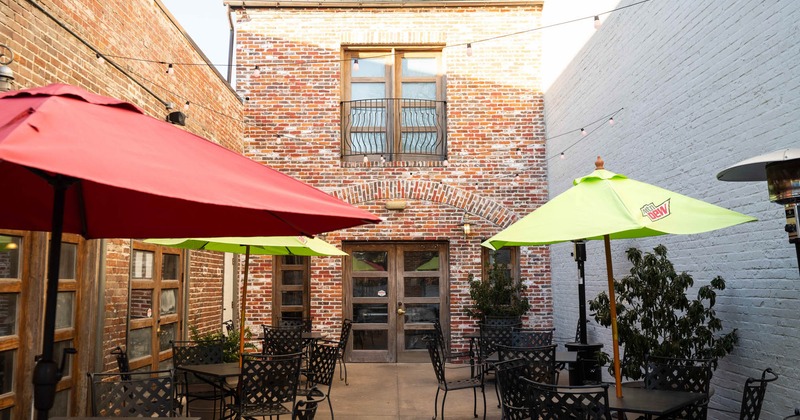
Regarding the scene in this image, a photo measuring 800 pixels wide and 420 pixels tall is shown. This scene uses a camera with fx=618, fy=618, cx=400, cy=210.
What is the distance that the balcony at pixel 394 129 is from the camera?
389 inches

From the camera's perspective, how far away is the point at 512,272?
9820 mm

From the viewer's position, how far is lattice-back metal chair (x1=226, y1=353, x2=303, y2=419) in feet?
15.0

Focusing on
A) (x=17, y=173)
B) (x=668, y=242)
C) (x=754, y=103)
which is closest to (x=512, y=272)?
(x=668, y=242)

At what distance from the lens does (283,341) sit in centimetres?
745

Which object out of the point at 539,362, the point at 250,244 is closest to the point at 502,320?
the point at 539,362

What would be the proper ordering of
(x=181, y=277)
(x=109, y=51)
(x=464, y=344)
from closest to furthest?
(x=109, y=51), (x=181, y=277), (x=464, y=344)

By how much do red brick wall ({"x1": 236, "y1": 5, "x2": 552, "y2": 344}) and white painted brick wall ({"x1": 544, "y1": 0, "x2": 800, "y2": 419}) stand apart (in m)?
2.46

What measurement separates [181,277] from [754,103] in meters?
6.22

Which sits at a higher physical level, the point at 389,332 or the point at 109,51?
the point at 109,51

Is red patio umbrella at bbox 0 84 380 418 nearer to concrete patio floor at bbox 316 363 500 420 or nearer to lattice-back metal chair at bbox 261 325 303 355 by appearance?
lattice-back metal chair at bbox 261 325 303 355

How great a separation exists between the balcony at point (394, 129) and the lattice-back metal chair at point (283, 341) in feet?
10.7

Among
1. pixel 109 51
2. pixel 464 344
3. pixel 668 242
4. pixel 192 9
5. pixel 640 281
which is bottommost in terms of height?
pixel 464 344

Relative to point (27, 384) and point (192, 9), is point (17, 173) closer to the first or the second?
point (27, 384)

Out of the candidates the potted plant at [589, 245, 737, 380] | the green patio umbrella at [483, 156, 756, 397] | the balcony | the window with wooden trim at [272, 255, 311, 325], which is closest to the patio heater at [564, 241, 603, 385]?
the potted plant at [589, 245, 737, 380]
